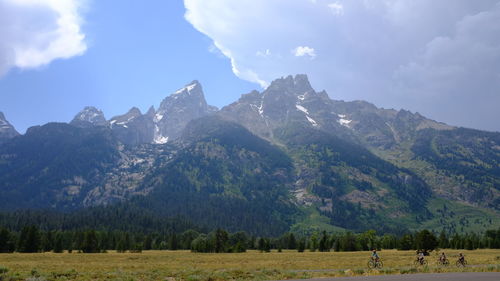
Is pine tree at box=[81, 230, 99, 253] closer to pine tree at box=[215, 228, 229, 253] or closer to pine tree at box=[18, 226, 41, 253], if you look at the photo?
pine tree at box=[18, 226, 41, 253]

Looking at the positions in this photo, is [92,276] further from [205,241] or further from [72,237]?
[72,237]

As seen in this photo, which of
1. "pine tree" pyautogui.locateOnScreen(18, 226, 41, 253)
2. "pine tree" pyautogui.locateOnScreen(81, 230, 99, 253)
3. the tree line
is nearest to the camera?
"pine tree" pyautogui.locateOnScreen(18, 226, 41, 253)

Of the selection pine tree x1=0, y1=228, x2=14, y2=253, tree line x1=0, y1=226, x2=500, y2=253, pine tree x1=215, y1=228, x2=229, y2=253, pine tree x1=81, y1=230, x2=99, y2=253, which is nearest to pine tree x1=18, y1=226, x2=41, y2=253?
tree line x1=0, y1=226, x2=500, y2=253

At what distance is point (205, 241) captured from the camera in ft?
483

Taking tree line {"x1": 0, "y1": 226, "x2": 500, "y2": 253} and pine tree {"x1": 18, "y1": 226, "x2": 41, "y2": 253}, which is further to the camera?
tree line {"x1": 0, "y1": 226, "x2": 500, "y2": 253}

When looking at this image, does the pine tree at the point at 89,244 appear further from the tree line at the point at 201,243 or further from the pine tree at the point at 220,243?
the pine tree at the point at 220,243

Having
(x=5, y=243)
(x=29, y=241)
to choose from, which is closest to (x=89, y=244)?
(x=29, y=241)

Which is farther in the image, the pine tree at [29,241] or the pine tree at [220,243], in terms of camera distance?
the pine tree at [220,243]

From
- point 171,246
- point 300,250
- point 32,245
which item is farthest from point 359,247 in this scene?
point 32,245

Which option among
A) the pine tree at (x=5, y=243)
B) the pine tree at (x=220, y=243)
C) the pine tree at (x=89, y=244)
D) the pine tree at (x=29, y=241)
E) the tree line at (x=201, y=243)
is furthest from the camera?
the pine tree at (x=220, y=243)

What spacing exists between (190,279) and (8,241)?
115 metres

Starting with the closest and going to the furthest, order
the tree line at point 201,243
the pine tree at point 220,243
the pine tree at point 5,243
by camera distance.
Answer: the pine tree at point 5,243
the tree line at point 201,243
the pine tree at point 220,243

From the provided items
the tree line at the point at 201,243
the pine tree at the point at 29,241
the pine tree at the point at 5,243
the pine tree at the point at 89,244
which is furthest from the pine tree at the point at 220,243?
the pine tree at the point at 5,243

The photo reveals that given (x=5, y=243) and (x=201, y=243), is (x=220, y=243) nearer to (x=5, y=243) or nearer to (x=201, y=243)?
(x=201, y=243)
